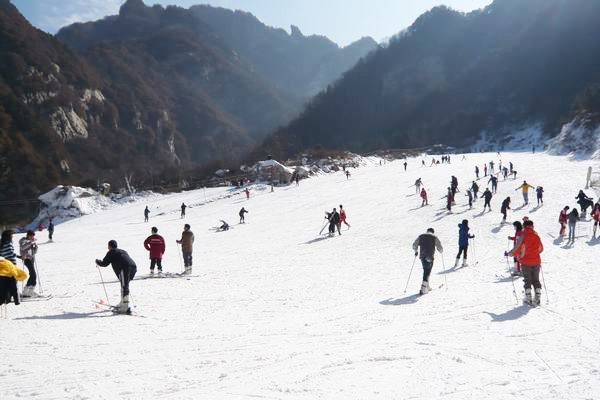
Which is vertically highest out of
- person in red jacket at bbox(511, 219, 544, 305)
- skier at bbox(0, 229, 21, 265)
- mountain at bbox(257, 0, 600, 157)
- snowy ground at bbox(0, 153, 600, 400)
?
mountain at bbox(257, 0, 600, 157)

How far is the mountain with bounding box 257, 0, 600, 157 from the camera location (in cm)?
12088

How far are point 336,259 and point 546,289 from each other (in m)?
7.39

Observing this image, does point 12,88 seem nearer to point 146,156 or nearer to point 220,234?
point 146,156

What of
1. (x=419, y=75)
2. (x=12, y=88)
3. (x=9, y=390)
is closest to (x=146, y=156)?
(x=12, y=88)

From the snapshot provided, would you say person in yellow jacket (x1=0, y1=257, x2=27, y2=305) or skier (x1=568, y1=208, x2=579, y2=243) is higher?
person in yellow jacket (x1=0, y1=257, x2=27, y2=305)

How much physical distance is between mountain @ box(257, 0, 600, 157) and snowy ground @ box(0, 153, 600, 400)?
341ft

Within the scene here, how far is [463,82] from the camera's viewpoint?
14162 cm

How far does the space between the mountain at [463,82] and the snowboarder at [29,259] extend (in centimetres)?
10739

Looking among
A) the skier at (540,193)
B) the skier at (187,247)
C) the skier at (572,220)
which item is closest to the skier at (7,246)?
the skier at (187,247)

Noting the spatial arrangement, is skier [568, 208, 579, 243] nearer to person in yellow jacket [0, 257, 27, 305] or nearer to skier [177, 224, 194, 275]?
skier [177, 224, 194, 275]

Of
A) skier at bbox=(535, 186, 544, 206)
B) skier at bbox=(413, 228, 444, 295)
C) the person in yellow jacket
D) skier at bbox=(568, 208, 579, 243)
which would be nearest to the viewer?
the person in yellow jacket

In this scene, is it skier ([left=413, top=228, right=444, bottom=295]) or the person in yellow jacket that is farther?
skier ([left=413, top=228, right=444, bottom=295])

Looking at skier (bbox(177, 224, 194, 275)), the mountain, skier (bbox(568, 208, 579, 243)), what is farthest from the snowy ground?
the mountain

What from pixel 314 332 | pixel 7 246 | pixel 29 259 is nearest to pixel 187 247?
pixel 29 259
